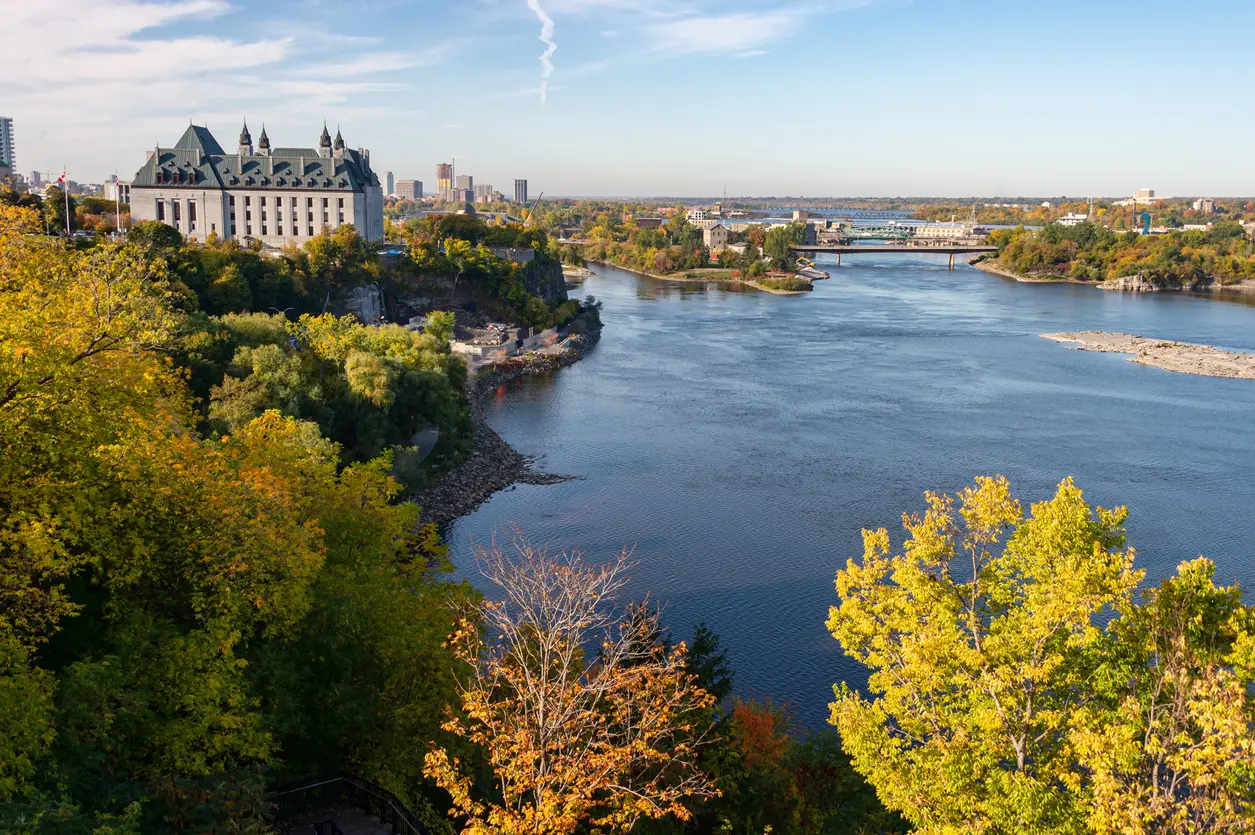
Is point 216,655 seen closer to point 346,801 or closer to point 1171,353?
point 346,801

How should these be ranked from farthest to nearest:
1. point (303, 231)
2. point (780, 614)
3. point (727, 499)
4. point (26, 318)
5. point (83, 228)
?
point (303, 231) < point (83, 228) < point (727, 499) < point (780, 614) < point (26, 318)

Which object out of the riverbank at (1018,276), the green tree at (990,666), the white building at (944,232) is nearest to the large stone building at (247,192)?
the green tree at (990,666)

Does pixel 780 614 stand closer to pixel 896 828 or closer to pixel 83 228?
pixel 896 828

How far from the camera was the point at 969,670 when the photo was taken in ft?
20.9

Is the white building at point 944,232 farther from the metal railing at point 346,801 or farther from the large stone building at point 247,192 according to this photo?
the metal railing at point 346,801

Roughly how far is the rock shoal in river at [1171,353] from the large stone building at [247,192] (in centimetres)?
3084

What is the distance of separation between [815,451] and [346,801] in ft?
58.0

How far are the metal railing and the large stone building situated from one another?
33.4 m

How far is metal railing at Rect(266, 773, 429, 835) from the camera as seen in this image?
6871 mm

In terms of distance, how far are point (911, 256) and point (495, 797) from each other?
96325mm

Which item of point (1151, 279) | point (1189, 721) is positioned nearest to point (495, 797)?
point (1189, 721)

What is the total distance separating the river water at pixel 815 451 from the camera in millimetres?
16047

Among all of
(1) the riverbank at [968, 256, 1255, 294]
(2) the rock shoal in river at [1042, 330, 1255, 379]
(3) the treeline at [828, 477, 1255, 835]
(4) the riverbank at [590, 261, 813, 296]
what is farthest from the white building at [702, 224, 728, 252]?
A: (3) the treeline at [828, 477, 1255, 835]

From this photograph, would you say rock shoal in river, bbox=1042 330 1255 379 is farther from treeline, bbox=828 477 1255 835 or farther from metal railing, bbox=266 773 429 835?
metal railing, bbox=266 773 429 835
